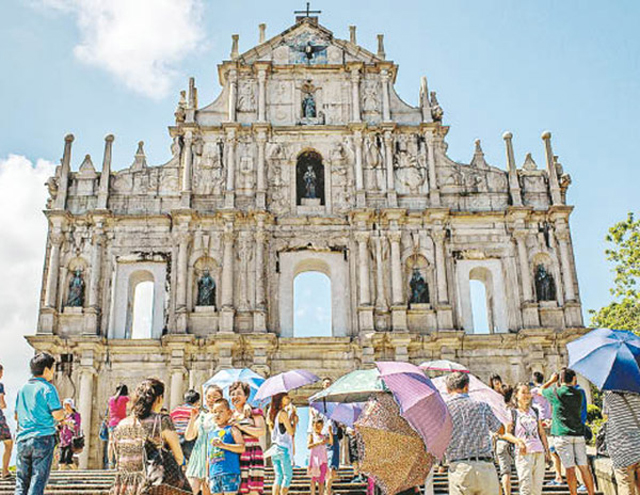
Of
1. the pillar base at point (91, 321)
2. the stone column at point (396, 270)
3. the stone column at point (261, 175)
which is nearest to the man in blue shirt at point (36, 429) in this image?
the pillar base at point (91, 321)

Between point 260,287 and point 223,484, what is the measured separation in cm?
1330

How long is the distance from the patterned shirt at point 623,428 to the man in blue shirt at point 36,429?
605 cm

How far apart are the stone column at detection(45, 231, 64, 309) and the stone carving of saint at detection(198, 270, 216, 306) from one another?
3.93 metres

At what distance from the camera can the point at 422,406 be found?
23.1 ft

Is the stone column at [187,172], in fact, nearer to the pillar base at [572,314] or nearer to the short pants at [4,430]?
the pillar base at [572,314]

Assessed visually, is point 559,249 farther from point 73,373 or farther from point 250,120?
point 73,373

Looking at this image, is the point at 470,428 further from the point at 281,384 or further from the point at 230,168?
the point at 230,168

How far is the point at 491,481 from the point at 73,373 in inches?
623

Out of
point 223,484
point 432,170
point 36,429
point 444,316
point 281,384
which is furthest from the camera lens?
point 432,170

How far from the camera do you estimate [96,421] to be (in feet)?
64.9

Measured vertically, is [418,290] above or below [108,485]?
above

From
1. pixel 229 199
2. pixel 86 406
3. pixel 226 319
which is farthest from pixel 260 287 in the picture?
pixel 86 406

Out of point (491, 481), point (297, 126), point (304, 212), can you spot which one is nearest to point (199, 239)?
point (304, 212)

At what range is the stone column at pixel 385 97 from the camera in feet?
75.8
